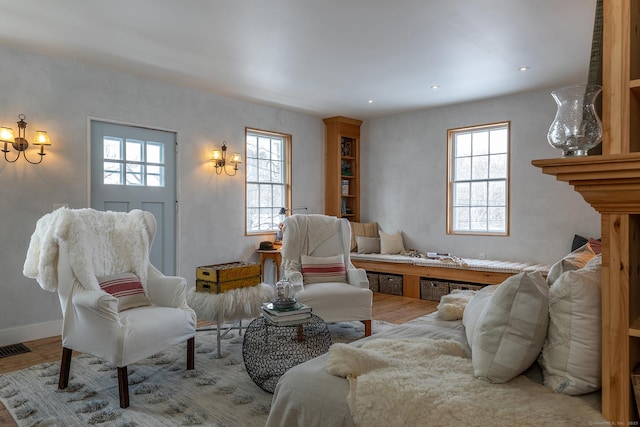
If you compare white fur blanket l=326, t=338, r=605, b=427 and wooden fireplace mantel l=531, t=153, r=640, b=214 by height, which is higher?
wooden fireplace mantel l=531, t=153, r=640, b=214

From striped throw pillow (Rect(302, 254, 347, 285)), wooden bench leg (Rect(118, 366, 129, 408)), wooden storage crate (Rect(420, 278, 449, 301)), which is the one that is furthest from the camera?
wooden storage crate (Rect(420, 278, 449, 301))

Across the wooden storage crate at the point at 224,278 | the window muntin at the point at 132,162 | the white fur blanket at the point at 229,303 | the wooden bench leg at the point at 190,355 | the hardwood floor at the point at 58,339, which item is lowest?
the hardwood floor at the point at 58,339

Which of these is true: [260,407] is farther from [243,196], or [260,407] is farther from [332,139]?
[332,139]

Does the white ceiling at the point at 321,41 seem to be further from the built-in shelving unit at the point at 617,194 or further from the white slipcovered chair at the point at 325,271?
the built-in shelving unit at the point at 617,194

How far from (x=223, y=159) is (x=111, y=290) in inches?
106


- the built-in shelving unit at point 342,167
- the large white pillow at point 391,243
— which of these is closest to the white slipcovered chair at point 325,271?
the large white pillow at point 391,243

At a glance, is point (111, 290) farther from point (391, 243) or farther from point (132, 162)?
point (391, 243)

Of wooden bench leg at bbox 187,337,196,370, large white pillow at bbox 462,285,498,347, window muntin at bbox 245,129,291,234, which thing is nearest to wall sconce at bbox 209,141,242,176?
window muntin at bbox 245,129,291,234

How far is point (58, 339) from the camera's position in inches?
153

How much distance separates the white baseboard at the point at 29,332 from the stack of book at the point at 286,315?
8.11 feet

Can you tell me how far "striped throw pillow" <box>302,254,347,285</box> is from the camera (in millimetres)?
4012

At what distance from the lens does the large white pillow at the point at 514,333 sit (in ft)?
4.94

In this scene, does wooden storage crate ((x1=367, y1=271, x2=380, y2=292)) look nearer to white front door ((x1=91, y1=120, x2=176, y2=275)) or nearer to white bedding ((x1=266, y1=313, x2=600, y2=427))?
white front door ((x1=91, y1=120, x2=176, y2=275))

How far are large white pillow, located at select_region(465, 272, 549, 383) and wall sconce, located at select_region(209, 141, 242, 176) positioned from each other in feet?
13.8
